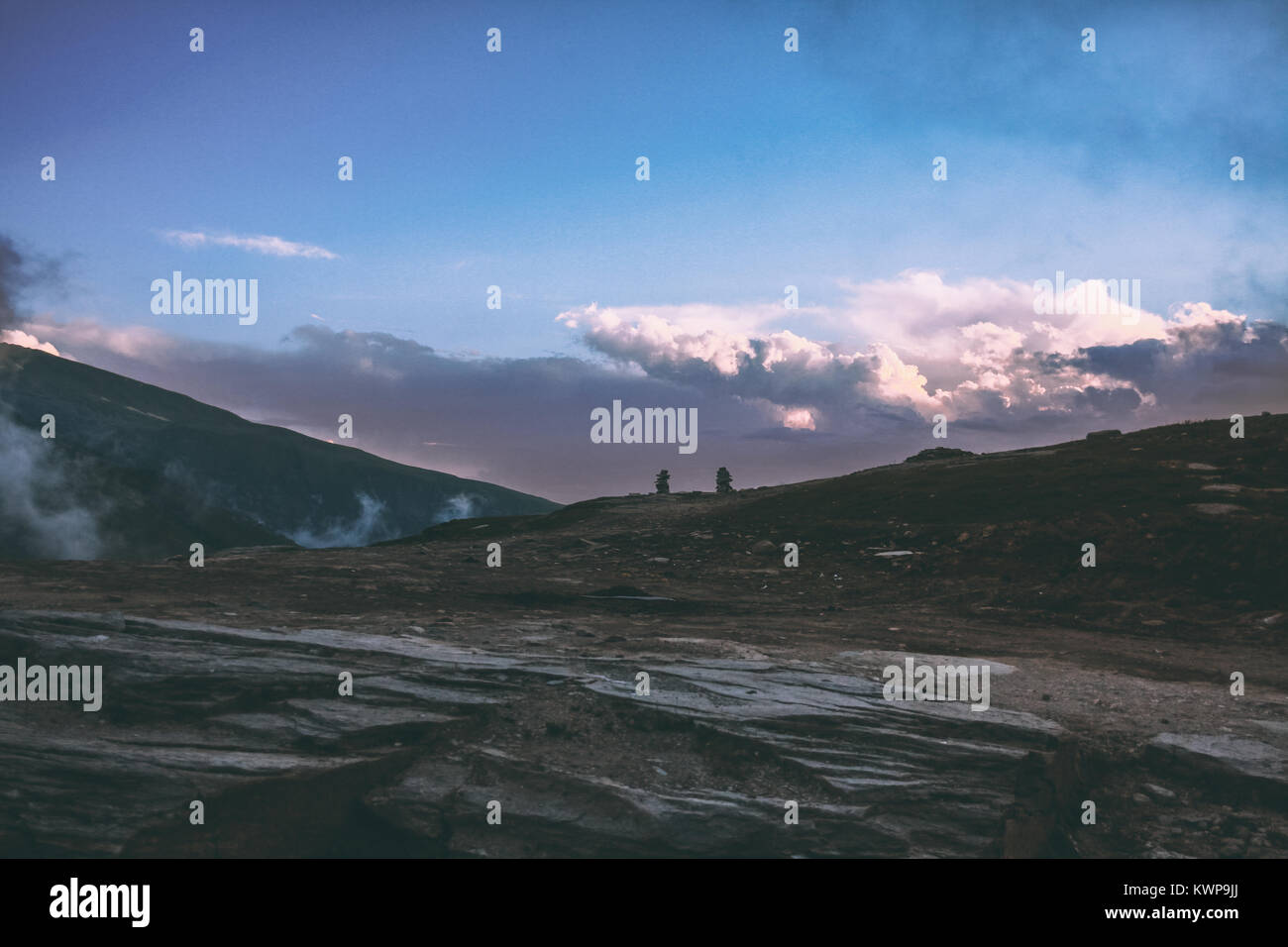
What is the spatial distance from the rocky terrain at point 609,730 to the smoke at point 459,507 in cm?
10746

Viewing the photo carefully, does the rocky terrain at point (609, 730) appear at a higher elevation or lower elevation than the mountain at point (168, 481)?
lower

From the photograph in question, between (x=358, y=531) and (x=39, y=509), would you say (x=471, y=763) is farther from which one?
(x=358, y=531)

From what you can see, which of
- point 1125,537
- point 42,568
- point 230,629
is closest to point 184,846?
point 230,629

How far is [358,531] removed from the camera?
116 m

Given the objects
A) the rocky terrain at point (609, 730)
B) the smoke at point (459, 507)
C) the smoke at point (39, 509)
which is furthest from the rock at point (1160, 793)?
the smoke at point (459, 507)

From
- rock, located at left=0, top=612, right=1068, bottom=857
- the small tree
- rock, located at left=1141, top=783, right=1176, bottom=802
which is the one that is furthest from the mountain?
rock, located at left=1141, top=783, right=1176, bottom=802

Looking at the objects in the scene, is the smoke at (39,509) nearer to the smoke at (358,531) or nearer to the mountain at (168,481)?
the mountain at (168,481)

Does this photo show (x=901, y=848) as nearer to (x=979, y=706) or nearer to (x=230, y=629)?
(x=979, y=706)

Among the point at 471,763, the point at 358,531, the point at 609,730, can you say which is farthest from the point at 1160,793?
the point at 358,531

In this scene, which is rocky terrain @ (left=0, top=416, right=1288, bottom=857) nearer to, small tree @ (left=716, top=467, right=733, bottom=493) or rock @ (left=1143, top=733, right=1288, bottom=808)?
rock @ (left=1143, top=733, right=1288, bottom=808)

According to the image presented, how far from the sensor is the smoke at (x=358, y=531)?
111562 millimetres

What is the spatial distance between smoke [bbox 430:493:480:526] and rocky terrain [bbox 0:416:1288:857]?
10746cm

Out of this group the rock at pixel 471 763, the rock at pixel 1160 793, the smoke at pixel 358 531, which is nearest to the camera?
the rock at pixel 471 763

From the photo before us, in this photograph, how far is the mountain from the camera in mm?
90438
